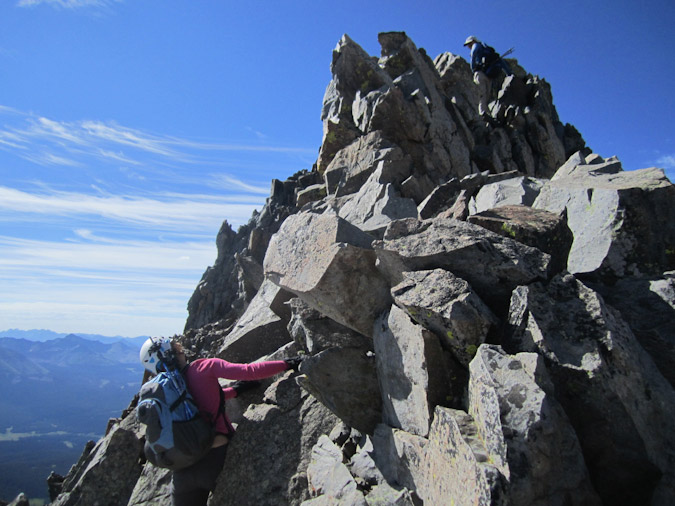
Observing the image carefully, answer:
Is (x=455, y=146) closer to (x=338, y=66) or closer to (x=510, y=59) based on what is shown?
(x=338, y=66)

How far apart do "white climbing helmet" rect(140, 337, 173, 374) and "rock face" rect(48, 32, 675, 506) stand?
337 cm

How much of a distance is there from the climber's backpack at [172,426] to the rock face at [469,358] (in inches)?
94.7

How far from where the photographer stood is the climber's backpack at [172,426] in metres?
9.16

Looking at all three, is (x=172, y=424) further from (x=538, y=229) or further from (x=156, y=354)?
(x=538, y=229)

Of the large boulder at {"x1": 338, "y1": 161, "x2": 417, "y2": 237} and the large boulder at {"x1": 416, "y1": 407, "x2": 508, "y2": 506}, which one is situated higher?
the large boulder at {"x1": 338, "y1": 161, "x2": 417, "y2": 237}

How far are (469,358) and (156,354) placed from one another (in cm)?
798

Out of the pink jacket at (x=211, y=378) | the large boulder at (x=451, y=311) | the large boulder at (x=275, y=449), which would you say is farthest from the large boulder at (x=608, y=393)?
the pink jacket at (x=211, y=378)

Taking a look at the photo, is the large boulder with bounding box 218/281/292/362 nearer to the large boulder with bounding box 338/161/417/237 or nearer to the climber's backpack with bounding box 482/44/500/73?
the large boulder with bounding box 338/161/417/237

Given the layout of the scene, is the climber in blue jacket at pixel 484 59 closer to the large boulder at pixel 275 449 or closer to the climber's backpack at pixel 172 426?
the large boulder at pixel 275 449

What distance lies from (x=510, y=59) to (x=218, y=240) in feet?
195

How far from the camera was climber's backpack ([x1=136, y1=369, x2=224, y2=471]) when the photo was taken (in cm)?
916

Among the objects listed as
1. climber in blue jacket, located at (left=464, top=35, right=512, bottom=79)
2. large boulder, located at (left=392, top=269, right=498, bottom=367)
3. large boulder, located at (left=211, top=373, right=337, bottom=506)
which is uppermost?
climber in blue jacket, located at (left=464, top=35, right=512, bottom=79)

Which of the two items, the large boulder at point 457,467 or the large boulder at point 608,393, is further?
the large boulder at point 608,393

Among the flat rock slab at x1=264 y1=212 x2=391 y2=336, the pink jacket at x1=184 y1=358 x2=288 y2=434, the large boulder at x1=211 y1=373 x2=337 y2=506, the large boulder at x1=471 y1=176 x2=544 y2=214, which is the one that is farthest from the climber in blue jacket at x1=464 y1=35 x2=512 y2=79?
the pink jacket at x1=184 y1=358 x2=288 y2=434
